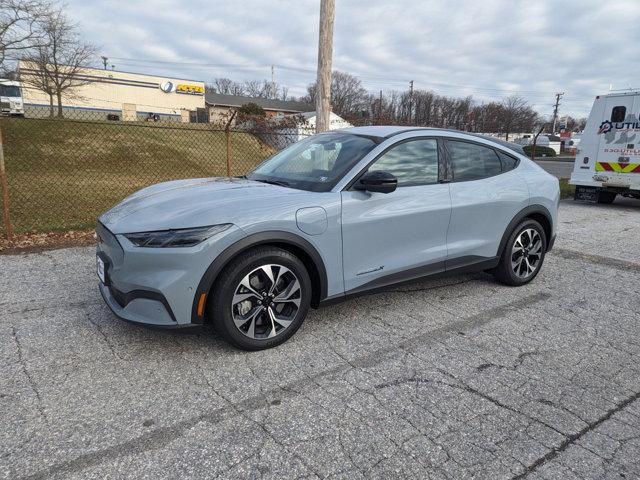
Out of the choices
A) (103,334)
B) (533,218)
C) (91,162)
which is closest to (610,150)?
(533,218)

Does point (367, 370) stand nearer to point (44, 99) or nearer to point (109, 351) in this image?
point (109, 351)

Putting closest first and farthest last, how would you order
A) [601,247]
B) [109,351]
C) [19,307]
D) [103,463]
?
1. [103,463]
2. [109,351]
3. [19,307]
4. [601,247]

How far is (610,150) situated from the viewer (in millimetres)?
10203

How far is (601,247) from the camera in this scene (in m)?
6.44

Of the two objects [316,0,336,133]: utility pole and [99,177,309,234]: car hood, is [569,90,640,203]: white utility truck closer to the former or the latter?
[316,0,336,133]: utility pole

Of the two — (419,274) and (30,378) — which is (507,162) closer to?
(419,274)

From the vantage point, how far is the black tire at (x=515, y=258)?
4398mm

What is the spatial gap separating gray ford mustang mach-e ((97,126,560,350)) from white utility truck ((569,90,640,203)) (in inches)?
284

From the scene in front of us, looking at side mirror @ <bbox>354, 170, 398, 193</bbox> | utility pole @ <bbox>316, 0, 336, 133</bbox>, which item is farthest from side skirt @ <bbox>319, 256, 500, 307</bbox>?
utility pole @ <bbox>316, 0, 336, 133</bbox>

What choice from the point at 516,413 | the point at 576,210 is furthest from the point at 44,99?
the point at 516,413

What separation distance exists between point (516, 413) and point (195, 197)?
8.21ft

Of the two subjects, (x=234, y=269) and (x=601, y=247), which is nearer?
(x=234, y=269)

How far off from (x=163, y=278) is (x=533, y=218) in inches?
149

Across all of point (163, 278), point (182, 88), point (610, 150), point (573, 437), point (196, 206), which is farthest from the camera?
point (182, 88)
